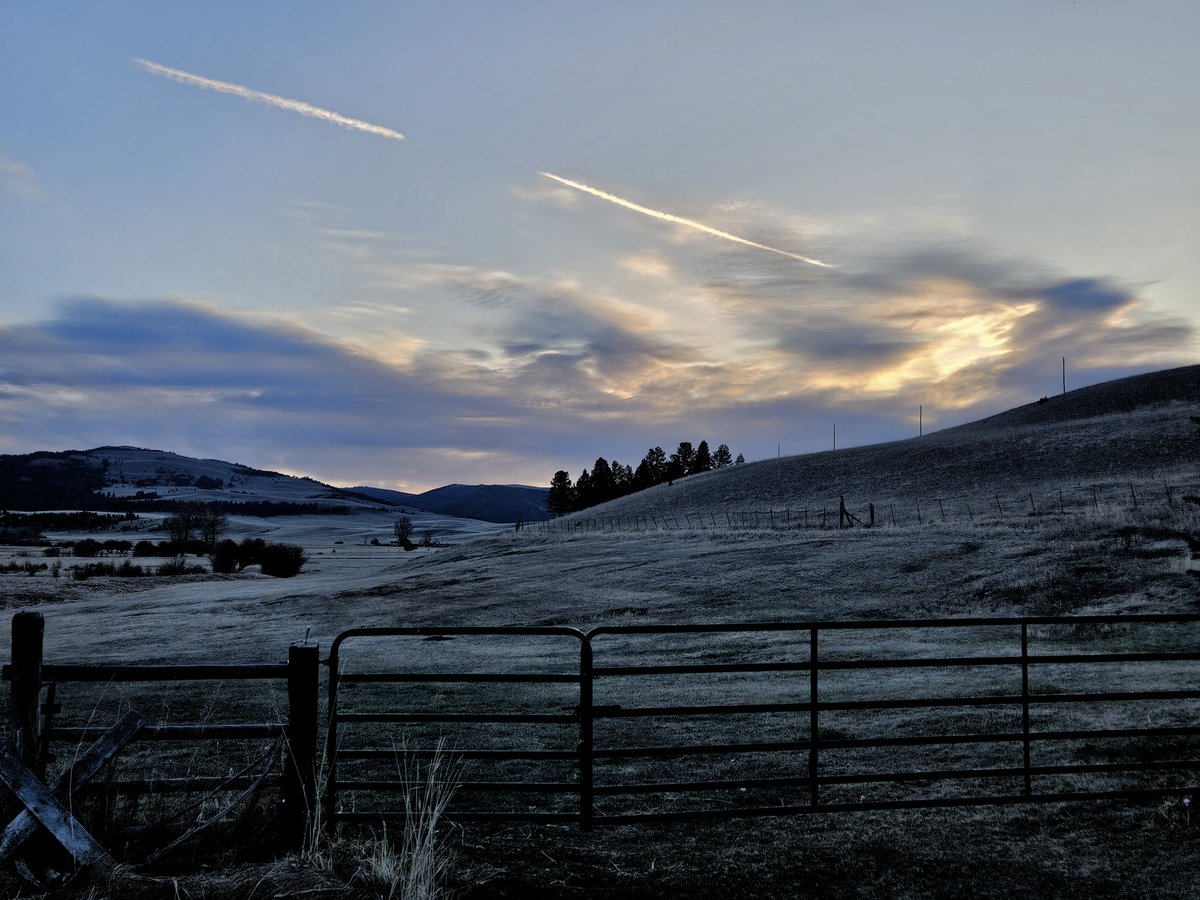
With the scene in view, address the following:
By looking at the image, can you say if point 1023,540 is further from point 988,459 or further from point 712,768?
point 988,459

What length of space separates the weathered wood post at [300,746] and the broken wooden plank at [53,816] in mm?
1178

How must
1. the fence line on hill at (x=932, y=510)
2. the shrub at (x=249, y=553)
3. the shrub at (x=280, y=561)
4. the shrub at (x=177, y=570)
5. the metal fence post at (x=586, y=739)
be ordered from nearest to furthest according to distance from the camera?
the metal fence post at (x=586, y=739) < the fence line on hill at (x=932, y=510) < the shrub at (x=177, y=570) < the shrub at (x=280, y=561) < the shrub at (x=249, y=553)

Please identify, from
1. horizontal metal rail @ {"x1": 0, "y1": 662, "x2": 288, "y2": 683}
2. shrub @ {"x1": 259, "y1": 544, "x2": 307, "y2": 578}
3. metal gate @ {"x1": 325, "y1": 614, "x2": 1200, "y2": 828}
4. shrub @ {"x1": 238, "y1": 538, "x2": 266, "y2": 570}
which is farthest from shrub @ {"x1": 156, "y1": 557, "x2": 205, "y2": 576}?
horizontal metal rail @ {"x1": 0, "y1": 662, "x2": 288, "y2": 683}

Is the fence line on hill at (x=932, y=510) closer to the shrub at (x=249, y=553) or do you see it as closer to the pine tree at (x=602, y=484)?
the shrub at (x=249, y=553)

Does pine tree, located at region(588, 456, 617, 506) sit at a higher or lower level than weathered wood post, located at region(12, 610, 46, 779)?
higher

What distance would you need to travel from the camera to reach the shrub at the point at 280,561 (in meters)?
70.0

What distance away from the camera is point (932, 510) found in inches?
2768

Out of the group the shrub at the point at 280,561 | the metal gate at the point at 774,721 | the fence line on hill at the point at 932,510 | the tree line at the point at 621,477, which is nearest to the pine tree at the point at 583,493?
the tree line at the point at 621,477

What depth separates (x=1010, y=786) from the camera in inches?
416

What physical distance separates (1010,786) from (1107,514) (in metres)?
35.1

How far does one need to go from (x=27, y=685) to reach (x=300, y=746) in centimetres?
193

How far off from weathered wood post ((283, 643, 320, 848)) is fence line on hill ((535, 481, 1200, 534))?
4058 centimetres

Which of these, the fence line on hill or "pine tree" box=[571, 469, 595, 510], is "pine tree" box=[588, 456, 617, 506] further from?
the fence line on hill

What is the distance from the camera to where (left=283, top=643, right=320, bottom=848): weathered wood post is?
6.93 meters
